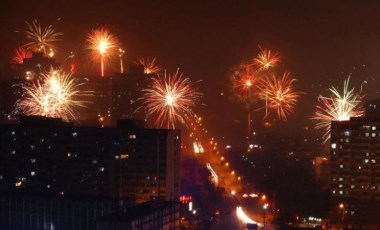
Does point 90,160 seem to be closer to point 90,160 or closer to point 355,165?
point 90,160

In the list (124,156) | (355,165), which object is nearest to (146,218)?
(124,156)

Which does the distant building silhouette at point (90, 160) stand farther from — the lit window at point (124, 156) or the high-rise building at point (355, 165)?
the high-rise building at point (355, 165)

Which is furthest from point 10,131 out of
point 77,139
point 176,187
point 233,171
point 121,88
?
point 121,88

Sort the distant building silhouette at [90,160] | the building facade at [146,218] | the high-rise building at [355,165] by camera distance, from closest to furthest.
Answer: the building facade at [146,218] → the distant building silhouette at [90,160] → the high-rise building at [355,165]

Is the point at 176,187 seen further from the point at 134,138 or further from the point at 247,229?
the point at 247,229

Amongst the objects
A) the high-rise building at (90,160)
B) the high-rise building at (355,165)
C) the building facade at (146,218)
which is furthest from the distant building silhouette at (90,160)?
the high-rise building at (355,165)

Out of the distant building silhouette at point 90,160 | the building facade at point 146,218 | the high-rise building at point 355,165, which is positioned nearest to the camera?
the building facade at point 146,218

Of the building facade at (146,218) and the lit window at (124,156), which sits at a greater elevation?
the lit window at (124,156)
